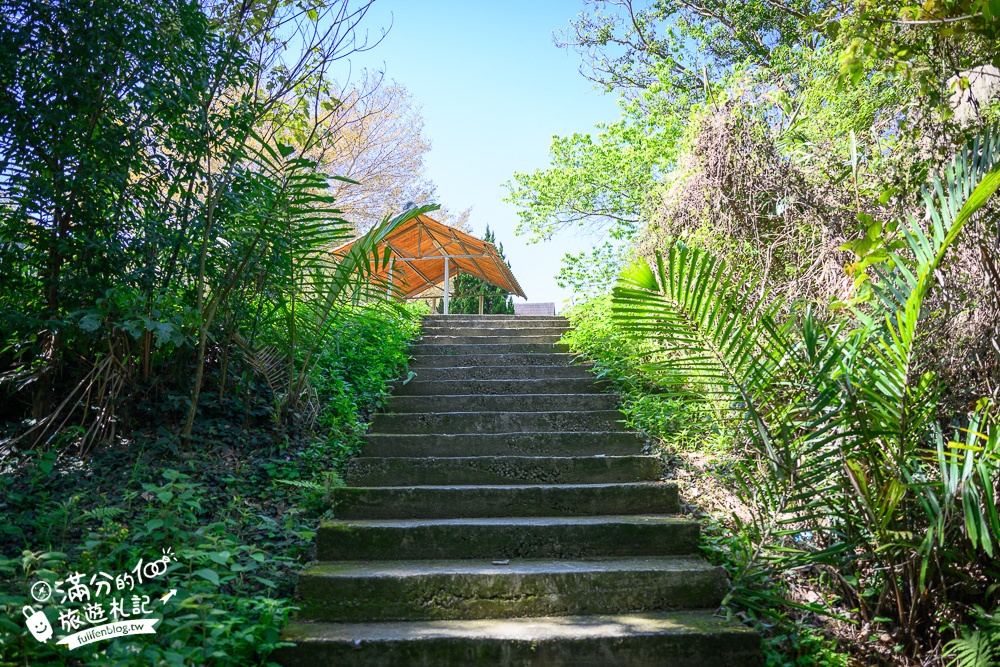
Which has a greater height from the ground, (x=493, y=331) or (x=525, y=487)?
(x=493, y=331)

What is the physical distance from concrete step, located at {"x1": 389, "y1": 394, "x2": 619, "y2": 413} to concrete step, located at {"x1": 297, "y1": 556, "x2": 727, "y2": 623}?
1987 mm

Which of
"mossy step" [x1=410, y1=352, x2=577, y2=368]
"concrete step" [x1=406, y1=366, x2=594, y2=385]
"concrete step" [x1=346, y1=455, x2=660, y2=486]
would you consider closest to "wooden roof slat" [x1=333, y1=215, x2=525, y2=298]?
"mossy step" [x1=410, y1=352, x2=577, y2=368]

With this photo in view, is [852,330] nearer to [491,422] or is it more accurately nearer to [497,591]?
[497,591]

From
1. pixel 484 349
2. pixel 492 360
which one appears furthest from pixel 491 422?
pixel 484 349

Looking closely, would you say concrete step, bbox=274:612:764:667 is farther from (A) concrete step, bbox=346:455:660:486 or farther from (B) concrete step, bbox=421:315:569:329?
(B) concrete step, bbox=421:315:569:329

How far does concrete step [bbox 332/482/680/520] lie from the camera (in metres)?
3.61

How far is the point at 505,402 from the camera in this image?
503 cm

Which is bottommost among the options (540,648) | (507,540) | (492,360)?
(540,648)

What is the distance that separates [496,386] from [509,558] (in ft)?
7.16

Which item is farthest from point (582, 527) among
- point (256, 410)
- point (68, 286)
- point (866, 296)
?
point (68, 286)

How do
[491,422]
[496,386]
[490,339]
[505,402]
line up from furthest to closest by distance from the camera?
[490,339]
[496,386]
[505,402]
[491,422]

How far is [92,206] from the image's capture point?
333cm

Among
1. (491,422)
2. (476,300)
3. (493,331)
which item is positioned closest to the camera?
(491,422)

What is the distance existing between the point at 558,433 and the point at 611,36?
11291 mm
